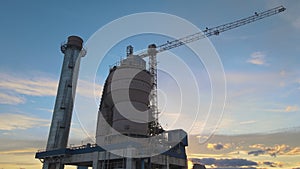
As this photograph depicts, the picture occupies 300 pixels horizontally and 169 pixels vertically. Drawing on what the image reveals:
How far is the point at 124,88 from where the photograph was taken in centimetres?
5022

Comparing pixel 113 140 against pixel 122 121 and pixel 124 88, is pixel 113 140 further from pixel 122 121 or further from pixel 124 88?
pixel 124 88

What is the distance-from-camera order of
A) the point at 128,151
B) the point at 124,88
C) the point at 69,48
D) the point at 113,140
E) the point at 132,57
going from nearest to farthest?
the point at 128,151, the point at 113,140, the point at 124,88, the point at 132,57, the point at 69,48

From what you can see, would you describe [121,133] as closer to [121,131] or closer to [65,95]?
[121,131]

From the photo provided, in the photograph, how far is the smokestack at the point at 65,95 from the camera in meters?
56.7

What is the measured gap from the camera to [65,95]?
198 ft

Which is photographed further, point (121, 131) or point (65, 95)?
point (65, 95)

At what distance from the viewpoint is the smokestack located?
56.7 meters

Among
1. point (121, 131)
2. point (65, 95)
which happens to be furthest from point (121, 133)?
point (65, 95)

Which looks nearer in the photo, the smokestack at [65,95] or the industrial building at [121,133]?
the industrial building at [121,133]

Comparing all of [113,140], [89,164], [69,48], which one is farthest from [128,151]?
[69,48]

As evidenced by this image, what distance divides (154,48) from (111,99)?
3147cm

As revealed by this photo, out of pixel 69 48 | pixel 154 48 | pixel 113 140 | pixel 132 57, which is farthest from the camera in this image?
pixel 154 48

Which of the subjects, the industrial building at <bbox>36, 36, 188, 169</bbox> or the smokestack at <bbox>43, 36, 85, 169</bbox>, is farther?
the smokestack at <bbox>43, 36, 85, 169</bbox>

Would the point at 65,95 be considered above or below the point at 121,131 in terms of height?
Result: above
